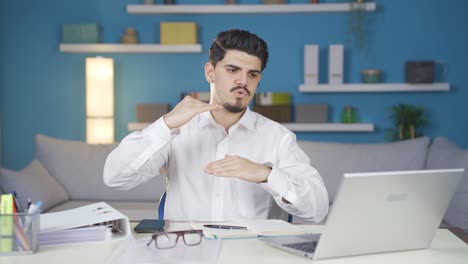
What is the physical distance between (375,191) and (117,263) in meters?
0.55

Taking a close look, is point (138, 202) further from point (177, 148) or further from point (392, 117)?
point (392, 117)

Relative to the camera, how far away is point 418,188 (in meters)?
1.40

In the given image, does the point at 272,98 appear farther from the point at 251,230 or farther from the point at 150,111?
the point at 251,230

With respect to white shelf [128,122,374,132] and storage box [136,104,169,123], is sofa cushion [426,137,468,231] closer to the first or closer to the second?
white shelf [128,122,374,132]

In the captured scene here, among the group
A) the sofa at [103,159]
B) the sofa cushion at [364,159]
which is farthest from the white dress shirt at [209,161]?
the sofa cushion at [364,159]

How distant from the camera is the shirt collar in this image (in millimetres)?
2215

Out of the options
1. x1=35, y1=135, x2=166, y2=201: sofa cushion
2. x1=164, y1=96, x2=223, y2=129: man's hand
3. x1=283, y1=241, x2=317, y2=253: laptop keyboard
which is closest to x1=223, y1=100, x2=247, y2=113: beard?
x1=164, y1=96, x2=223, y2=129: man's hand

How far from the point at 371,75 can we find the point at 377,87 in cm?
10

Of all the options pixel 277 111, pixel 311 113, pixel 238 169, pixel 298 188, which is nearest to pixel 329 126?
pixel 311 113

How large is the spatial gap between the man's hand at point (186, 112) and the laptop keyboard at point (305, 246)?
511mm

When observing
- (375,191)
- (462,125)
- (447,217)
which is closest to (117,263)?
(375,191)

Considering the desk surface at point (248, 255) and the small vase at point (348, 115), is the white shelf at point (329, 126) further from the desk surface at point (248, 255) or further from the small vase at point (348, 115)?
the desk surface at point (248, 255)

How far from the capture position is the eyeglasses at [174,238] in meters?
1.51

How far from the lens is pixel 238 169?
1709 millimetres
